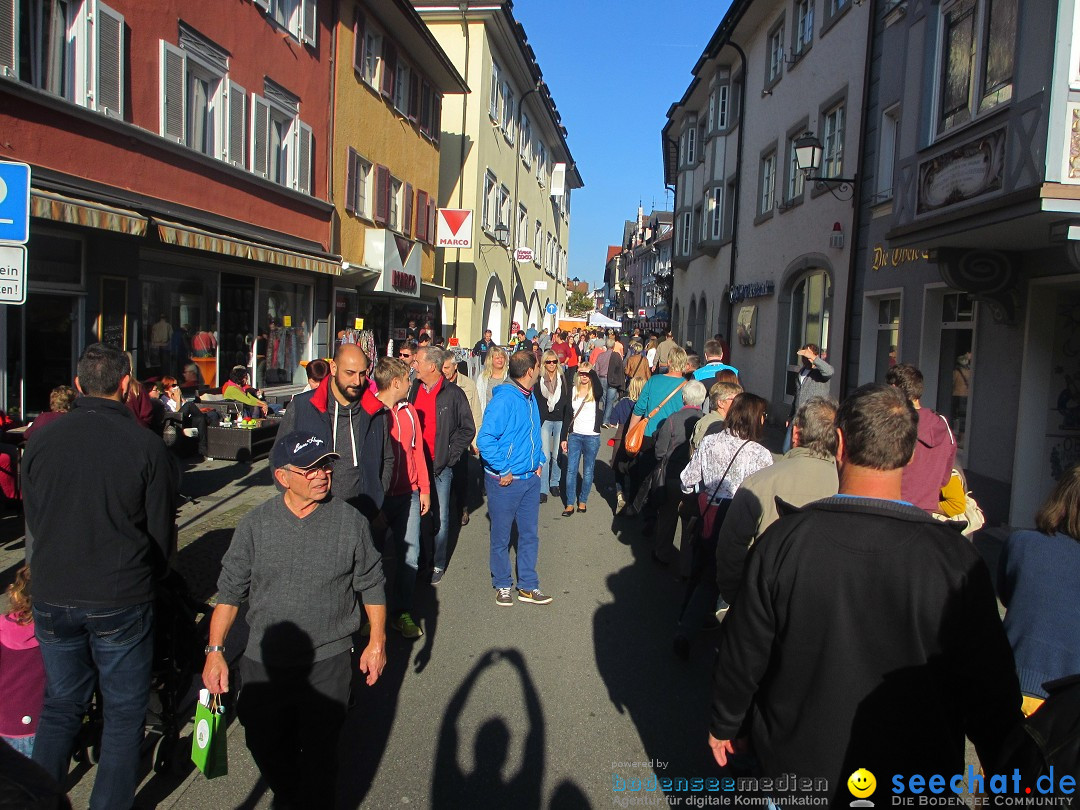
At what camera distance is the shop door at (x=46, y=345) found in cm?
943

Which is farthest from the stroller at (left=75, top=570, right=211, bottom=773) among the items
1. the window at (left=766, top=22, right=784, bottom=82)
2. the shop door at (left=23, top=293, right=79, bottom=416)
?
the window at (left=766, top=22, right=784, bottom=82)

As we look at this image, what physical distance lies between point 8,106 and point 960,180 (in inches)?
394

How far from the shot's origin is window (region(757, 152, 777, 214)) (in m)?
19.6

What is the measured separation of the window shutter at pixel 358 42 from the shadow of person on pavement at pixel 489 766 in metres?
16.0

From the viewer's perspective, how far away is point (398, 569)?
5.51m

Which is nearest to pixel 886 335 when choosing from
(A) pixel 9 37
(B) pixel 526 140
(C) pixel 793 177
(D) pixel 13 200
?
(C) pixel 793 177

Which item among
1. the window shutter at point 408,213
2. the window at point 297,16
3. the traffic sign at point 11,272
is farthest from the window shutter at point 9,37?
the window shutter at point 408,213

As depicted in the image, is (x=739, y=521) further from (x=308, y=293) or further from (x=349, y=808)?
(x=308, y=293)

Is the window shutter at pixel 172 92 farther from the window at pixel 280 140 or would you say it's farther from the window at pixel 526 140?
the window at pixel 526 140

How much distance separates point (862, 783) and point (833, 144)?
15.4 m

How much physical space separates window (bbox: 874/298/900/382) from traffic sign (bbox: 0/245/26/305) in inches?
445

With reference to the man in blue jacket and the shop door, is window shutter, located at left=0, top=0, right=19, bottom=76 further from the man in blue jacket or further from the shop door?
the man in blue jacket

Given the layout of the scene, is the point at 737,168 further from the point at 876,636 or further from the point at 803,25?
the point at 876,636

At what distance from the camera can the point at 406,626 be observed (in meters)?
5.35
